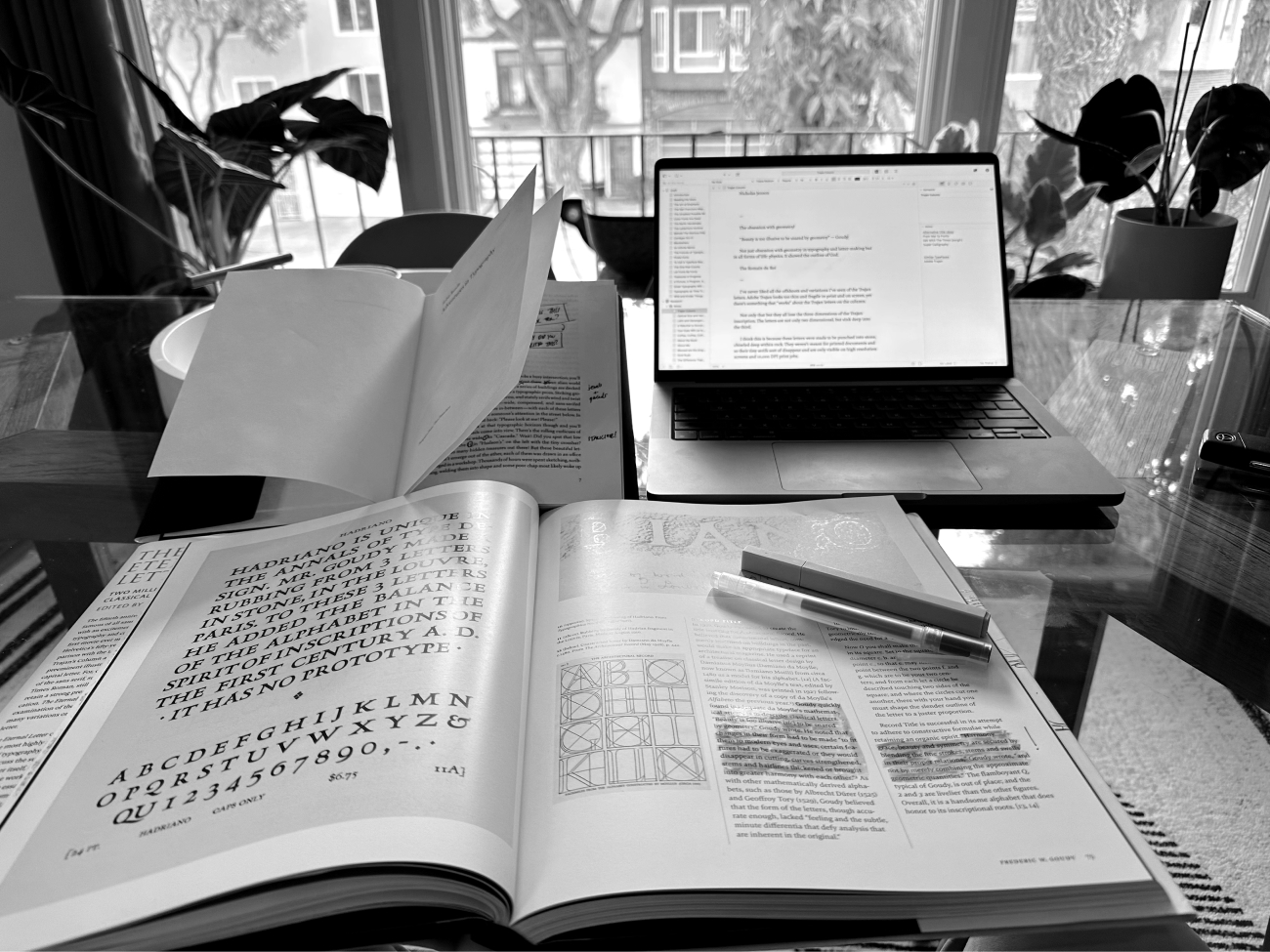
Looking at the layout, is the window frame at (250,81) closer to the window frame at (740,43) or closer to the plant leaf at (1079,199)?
the window frame at (740,43)

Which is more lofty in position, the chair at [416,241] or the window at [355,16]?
the window at [355,16]

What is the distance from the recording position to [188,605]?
1.53 ft

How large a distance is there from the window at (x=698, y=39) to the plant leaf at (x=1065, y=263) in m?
1.19

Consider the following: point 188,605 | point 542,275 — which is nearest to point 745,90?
point 542,275

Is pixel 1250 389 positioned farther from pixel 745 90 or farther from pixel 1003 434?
pixel 745 90

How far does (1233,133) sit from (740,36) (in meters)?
1.42

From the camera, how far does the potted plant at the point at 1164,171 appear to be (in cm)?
178

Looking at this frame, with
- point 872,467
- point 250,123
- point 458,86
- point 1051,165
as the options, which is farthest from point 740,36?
point 872,467

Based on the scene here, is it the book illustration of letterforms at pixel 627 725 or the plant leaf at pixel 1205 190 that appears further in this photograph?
the plant leaf at pixel 1205 190

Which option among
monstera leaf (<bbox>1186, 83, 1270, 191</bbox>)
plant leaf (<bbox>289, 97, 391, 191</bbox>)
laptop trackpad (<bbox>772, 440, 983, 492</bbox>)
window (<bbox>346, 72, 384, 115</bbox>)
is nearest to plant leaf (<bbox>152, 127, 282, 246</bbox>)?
plant leaf (<bbox>289, 97, 391, 191</bbox>)

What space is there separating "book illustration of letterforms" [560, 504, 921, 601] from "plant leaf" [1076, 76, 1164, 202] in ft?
6.01

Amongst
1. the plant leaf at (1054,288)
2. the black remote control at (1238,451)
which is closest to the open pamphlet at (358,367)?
the black remote control at (1238,451)

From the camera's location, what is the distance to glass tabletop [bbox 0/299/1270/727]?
524 millimetres

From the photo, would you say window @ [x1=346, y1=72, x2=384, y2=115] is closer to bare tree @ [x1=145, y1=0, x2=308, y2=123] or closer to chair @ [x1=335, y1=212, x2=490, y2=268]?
bare tree @ [x1=145, y1=0, x2=308, y2=123]
